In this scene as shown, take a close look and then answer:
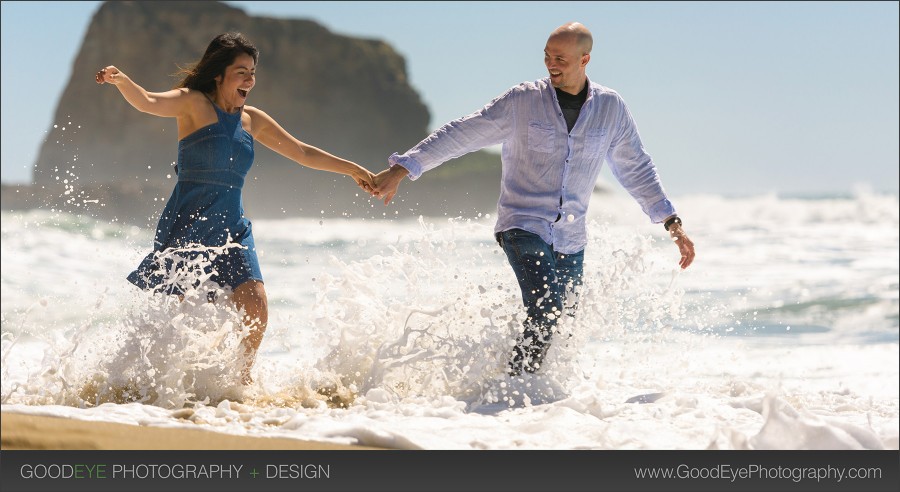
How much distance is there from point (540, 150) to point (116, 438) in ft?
8.06

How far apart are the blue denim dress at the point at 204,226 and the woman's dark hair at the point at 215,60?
18 cm

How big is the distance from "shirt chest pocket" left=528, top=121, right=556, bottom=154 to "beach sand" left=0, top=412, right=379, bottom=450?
6.39 ft

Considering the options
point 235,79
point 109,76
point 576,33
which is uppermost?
point 576,33

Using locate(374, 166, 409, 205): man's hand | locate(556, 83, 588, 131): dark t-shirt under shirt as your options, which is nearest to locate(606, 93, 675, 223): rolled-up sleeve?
locate(556, 83, 588, 131): dark t-shirt under shirt

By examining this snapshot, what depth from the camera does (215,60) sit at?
485 cm

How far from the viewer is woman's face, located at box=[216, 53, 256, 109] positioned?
4863mm

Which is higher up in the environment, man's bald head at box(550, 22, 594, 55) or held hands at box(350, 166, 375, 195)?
man's bald head at box(550, 22, 594, 55)

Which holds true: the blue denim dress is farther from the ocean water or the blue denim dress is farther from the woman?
the ocean water

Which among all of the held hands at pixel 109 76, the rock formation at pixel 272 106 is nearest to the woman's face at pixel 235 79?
the held hands at pixel 109 76

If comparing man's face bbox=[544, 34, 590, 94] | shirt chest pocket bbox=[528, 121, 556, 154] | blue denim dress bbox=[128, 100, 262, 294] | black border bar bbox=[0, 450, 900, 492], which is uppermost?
man's face bbox=[544, 34, 590, 94]

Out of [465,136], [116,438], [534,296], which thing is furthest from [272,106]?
[116,438]

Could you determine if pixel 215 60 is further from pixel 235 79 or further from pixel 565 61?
pixel 565 61

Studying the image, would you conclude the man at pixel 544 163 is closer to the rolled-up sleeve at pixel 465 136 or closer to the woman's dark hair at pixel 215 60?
the rolled-up sleeve at pixel 465 136

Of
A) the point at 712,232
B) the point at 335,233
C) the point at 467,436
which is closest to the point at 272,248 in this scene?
the point at 335,233
